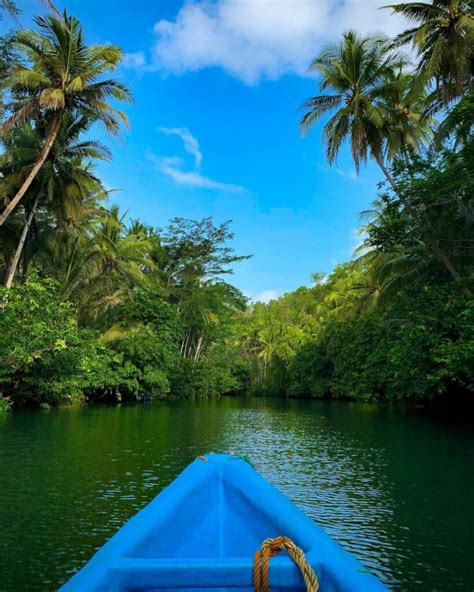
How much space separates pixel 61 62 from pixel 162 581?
1573 centimetres

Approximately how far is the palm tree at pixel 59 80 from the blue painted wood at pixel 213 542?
12.6m

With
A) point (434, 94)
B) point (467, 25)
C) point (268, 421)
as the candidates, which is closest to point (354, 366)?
point (268, 421)

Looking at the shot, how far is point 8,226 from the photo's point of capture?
60.0 feet

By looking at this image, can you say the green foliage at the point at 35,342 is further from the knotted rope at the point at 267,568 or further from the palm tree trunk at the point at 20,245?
the knotted rope at the point at 267,568

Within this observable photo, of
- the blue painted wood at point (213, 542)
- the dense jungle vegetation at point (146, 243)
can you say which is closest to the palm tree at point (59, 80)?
the dense jungle vegetation at point (146, 243)

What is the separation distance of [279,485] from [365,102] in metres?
13.7

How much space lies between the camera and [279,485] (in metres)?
6.91

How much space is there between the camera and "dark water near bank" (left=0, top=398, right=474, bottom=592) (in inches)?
165

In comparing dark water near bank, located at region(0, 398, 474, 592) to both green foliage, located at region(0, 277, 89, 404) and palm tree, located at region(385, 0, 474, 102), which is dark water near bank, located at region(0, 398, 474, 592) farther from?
palm tree, located at region(385, 0, 474, 102)

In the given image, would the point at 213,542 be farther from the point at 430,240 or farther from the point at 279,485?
the point at 430,240

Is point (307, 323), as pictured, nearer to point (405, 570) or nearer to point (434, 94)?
point (434, 94)

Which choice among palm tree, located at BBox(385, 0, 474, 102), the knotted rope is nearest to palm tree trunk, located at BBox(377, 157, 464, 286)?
palm tree, located at BBox(385, 0, 474, 102)

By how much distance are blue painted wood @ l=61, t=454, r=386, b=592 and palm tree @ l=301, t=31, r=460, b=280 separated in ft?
46.9

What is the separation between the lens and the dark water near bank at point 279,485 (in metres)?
4.20
